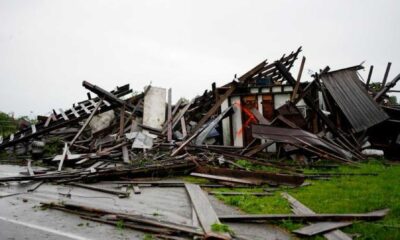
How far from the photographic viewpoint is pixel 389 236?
411cm

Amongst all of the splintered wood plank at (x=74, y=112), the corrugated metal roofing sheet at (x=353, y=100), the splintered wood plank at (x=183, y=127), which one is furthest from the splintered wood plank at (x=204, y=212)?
the splintered wood plank at (x=74, y=112)

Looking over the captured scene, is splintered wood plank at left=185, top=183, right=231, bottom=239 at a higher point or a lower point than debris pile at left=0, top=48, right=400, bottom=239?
lower

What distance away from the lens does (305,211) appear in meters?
5.28

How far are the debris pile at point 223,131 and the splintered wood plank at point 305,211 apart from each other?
5.56 ft

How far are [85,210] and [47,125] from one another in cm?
953

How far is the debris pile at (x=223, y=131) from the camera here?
31.4ft

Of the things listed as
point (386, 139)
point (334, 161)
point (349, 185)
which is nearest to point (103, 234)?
point (349, 185)

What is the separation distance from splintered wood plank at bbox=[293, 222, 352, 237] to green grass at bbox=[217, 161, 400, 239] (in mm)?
115

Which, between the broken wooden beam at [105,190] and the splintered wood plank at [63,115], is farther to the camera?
the splintered wood plank at [63,115]

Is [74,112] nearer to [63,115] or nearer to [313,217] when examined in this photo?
[63,115]

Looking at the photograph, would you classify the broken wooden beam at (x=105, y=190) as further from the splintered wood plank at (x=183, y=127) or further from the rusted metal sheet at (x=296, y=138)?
the splintered wood plank at (x=183, y=127)

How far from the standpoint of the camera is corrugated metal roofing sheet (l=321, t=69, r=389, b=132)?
1281cm

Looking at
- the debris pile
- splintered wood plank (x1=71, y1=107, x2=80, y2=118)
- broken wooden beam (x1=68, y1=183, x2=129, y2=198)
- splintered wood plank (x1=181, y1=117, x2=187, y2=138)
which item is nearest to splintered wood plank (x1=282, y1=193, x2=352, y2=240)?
the debris pile

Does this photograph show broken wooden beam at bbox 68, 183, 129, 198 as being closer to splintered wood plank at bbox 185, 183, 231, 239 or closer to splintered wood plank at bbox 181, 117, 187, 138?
splintered wood plank at bbox 185, 183, 231, 239
